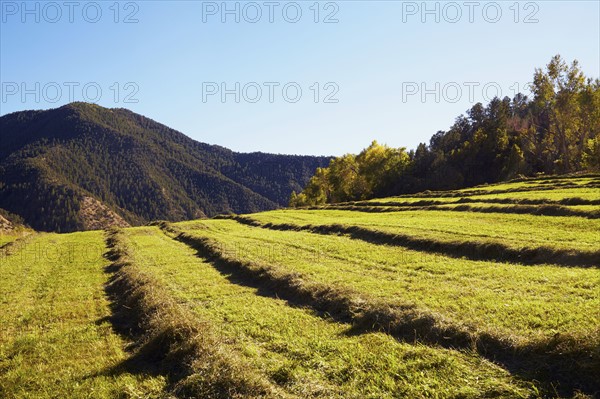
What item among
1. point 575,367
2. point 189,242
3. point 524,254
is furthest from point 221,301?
point 189,242

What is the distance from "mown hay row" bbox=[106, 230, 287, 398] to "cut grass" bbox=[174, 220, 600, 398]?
5.23 meters

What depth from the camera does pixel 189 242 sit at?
43.3 metres

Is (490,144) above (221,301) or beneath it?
above

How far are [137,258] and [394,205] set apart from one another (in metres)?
41.0

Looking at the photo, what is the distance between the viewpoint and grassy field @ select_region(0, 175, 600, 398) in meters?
9.16

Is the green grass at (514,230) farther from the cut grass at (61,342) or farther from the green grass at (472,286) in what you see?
the cut grass at (61,342)

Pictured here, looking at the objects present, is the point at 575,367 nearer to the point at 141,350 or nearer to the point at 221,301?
the point at 141,350

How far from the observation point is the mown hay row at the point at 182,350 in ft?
30.7

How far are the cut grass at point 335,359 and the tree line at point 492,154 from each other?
2998 inches

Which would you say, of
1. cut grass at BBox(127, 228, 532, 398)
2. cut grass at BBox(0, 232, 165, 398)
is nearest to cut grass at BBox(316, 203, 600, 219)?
cut grass at BBox(127, 228, 532, 398)

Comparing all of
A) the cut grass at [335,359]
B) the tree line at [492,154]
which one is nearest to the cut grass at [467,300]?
the cut grass at [335,359]

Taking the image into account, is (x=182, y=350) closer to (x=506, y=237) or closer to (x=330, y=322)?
(x=330, y=322)

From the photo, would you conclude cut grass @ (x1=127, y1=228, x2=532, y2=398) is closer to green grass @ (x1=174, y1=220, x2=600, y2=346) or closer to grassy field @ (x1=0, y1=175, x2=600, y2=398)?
grassy field @ (x1=0, y1=175, x2=600, y2=398)

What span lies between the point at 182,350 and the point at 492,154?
11602 centimetres
